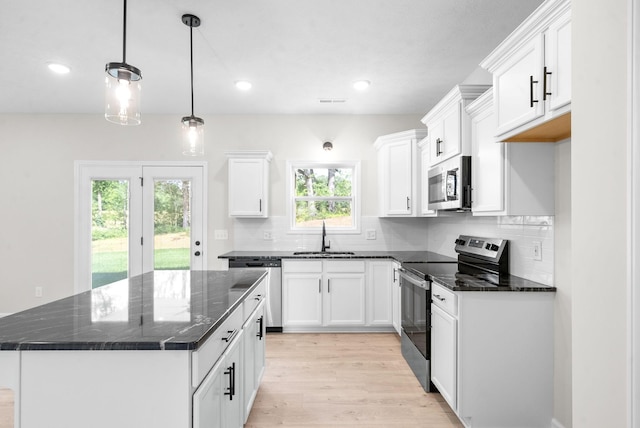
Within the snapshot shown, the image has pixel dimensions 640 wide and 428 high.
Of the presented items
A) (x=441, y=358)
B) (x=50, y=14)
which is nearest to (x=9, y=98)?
(x=50, y=14)

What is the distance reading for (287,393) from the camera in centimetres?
261

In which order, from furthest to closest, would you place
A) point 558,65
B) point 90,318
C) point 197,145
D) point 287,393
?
1. point 287,393
2. point 197,145
3. point 558,65
4. point 90,318

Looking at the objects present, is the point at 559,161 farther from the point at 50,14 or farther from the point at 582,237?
the point at 50,14

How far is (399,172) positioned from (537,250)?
6.40 feet

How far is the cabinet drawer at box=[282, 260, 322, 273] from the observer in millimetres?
3924

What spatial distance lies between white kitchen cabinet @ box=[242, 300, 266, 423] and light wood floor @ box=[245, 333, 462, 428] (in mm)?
226

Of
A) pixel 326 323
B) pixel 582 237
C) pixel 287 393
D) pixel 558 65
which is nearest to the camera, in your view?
pixel 582 237

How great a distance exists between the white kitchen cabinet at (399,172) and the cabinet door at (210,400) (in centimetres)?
290

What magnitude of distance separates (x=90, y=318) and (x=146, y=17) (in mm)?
2058

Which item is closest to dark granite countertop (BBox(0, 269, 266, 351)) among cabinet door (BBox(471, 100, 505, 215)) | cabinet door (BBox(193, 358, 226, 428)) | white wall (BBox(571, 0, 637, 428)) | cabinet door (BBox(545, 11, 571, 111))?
cabinet door (BBox(193, 358, 226, 428))

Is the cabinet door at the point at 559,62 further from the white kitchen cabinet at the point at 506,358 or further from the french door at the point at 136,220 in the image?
the french door at the point at 136,220

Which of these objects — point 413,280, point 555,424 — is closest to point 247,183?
point 413,280

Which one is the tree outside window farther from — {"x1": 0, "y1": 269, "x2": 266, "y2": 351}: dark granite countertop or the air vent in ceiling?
{"x1": 0, "y1": 269, "x2": 266, "y2": 351}: dark granite countertop

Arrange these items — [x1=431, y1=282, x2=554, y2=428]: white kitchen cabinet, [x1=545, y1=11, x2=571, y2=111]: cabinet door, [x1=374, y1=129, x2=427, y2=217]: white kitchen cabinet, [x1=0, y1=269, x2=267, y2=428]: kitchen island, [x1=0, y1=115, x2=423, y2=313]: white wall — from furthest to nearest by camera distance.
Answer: [x1=0, y1=115, x2=423, y2=313]: white wall, [x1=374, y1=129, x2=427, y2=217]: white kitchen cabinet, [x1=431, y1=282, x2=554, y2=428]: white kitchen cabinet, [x1=545, y1=11, x2=571, y2=111]: cabinet door, [x1=0, y1=269, x2=267, y2=428]: kitchen island
